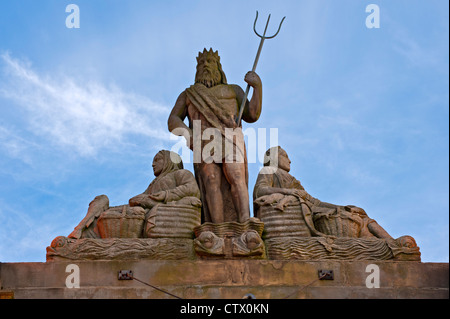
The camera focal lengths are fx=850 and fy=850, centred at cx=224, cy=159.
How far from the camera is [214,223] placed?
15.2 m

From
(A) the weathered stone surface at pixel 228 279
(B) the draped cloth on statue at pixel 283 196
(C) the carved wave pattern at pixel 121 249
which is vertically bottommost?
(A) the weathered stone surface at pixel 228 279

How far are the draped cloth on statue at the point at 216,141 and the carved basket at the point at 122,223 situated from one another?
152 centimetres

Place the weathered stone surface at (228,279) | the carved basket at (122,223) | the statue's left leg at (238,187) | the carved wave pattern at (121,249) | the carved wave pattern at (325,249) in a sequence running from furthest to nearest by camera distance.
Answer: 1. the statue's left leg at (238,187)
2. the carved basket at (122,223)
3. the carved wave pattern at (325,249)
4. the carved wave pattern at (121,249)
5. the weathered stone surface at (228,279)

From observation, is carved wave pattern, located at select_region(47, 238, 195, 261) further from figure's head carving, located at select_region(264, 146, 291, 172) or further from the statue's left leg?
figure's head carving, located at select_region(264, 146, 291, 172)

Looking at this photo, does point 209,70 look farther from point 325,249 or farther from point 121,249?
point 325,249

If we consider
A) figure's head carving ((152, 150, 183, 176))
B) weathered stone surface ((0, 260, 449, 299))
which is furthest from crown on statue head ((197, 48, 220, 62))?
weathered stone surface ((0, 260, 449, 299))

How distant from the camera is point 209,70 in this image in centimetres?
1750

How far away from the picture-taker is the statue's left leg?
51.2 feet

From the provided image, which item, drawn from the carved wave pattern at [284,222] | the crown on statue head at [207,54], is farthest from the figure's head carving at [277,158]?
the crown on statue head at [207,54]

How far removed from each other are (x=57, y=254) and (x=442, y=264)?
6.47 m

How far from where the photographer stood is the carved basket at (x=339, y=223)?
15.2m

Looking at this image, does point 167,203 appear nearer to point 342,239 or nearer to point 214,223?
point 214,223

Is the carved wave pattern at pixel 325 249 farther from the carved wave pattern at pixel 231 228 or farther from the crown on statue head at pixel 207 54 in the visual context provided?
the crown on statue head at pixel 207 54

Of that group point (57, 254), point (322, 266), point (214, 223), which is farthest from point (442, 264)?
point (57, 254)
